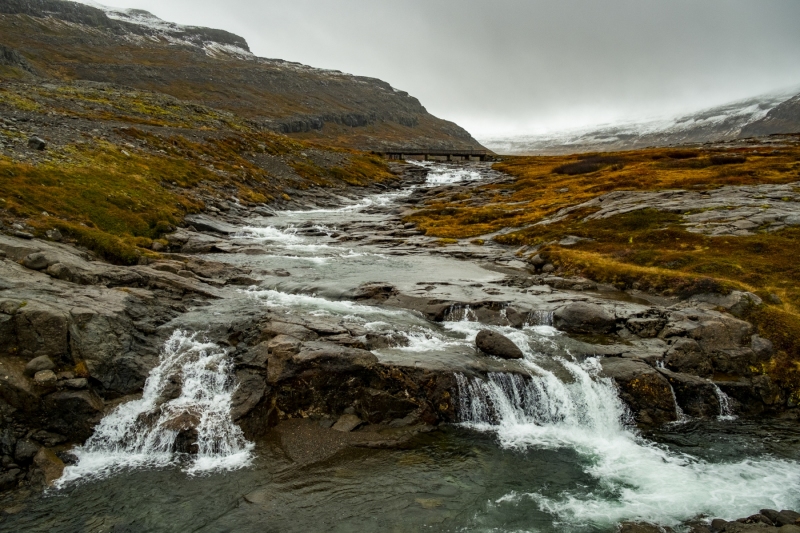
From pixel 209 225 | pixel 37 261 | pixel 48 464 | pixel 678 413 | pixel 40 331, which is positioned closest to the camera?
pixel 48 464

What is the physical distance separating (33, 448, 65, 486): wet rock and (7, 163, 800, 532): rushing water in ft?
1.67

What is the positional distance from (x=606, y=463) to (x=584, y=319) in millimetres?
9654

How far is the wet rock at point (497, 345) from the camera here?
74.7ft

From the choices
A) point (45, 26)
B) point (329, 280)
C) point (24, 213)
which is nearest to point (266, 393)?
point (329, 280)

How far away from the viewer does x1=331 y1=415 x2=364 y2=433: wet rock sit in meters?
18.9

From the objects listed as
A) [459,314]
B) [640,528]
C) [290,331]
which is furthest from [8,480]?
[459,314]

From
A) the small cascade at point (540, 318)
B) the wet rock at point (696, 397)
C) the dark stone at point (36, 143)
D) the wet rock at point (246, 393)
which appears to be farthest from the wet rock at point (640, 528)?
the dark stone at point (36, 143)

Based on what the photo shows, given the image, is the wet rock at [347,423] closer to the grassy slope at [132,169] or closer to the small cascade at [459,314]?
the small cascade at [459,314]

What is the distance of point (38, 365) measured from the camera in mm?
17484

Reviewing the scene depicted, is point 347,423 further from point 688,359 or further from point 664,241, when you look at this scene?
point 664,241

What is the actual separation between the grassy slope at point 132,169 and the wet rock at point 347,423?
1982cm

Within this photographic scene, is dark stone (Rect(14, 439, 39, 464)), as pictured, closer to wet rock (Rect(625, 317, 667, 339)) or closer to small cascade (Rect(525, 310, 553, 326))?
small cascade (Rect(525, 310, 553, 326))

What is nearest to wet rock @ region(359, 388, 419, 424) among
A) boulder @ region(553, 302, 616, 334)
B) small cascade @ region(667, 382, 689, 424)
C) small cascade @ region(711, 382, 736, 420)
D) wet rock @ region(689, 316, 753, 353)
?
boulder @ region(553, 302, 616, 334)

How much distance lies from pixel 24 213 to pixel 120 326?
14.5 m
